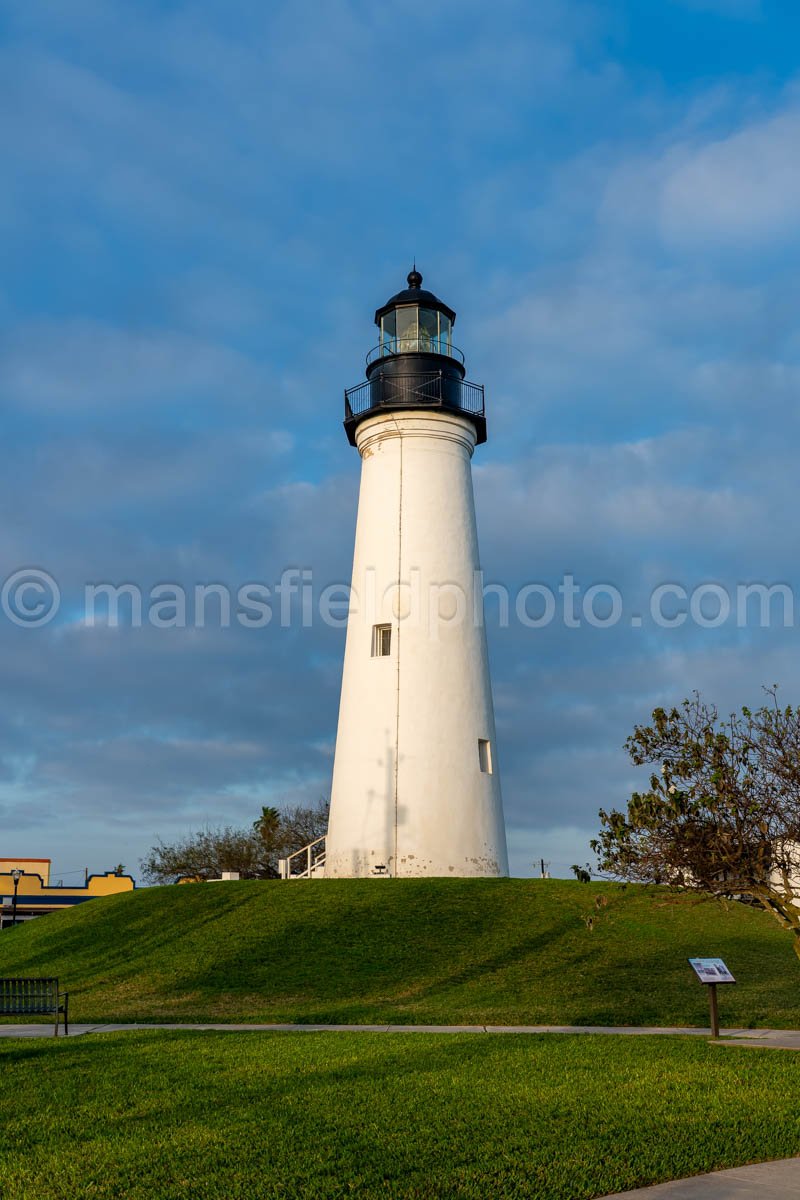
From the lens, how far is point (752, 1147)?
7934mm

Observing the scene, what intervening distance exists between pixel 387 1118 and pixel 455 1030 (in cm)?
709

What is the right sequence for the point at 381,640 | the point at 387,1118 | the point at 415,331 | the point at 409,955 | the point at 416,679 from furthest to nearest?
1. the point at 415,331
2. the point at 381,640
3. the point at 416,679
4. the point at 409,955
5. the point at 387,1118

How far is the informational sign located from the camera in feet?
47.4

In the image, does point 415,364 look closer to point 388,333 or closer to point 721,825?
point 388,333

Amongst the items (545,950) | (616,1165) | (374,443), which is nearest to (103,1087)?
(616,1165)

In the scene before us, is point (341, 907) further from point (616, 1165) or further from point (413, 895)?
point (616, 1165)

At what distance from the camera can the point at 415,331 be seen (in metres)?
32.8

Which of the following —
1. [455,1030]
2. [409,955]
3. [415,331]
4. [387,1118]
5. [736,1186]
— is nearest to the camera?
[736,1186]

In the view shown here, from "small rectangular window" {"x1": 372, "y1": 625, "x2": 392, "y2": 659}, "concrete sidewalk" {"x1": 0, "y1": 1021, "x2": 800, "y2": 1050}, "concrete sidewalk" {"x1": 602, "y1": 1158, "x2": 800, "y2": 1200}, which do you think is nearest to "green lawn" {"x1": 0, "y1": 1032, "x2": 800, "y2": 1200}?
"concrete sidewalk" {"x1": 602, "y1": 1158, "x2": 800, "y2": 1200}

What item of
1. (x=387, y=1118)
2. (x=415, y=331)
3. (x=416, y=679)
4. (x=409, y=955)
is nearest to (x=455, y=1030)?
(x=387, y=1118)

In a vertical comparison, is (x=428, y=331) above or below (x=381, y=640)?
above

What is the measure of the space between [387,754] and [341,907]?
15.8 ft

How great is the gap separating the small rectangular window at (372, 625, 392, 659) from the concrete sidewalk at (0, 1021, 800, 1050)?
15.0 metres

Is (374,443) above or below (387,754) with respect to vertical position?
above
